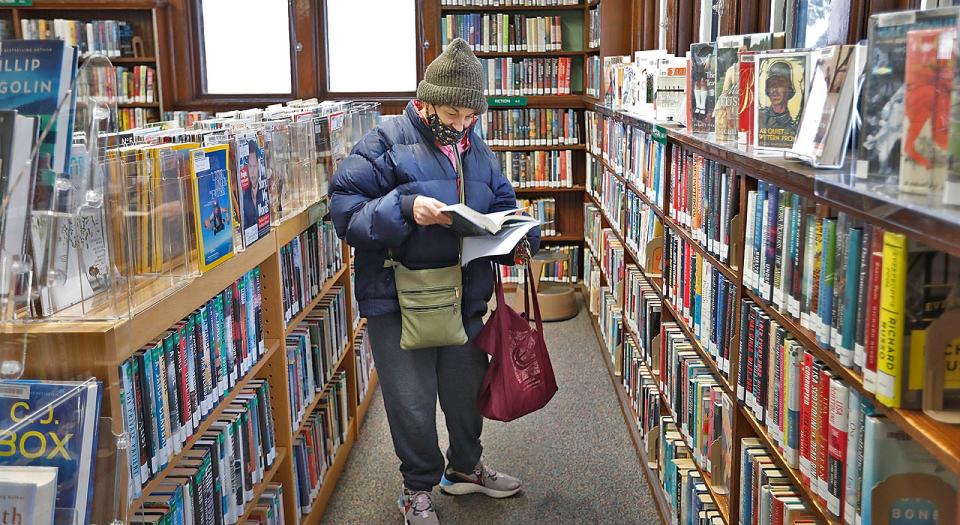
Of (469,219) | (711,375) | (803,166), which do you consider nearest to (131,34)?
(469,219)

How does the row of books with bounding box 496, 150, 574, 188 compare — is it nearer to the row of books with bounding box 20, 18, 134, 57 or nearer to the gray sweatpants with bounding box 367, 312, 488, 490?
the row of books with bounding box 20, 18, 134, 57

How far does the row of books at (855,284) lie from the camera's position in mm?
1318

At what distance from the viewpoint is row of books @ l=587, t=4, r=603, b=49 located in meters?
5.89

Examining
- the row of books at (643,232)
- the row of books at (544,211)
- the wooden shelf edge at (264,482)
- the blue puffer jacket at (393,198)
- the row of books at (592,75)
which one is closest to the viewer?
the wooden shelf edge at (264,482)

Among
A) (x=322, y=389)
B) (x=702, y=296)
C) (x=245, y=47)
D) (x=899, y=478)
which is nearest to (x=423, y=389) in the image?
(x=322, y=389)

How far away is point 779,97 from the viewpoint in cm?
208

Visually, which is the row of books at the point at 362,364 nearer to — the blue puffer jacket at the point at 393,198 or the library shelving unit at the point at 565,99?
the blue puffer jacket at the point at 393,198

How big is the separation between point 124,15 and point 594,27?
363 centimetres

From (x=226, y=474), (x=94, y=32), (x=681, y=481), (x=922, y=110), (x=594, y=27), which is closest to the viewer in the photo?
(x=922, y=110)

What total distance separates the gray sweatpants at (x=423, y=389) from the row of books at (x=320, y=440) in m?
0.32

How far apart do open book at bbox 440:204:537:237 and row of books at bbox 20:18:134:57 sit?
511cm

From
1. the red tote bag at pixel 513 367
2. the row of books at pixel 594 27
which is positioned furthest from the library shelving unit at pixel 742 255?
the row of books at pixel 594 27

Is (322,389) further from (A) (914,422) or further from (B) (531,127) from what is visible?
(B) (531,127)

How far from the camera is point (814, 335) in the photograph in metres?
1.75
